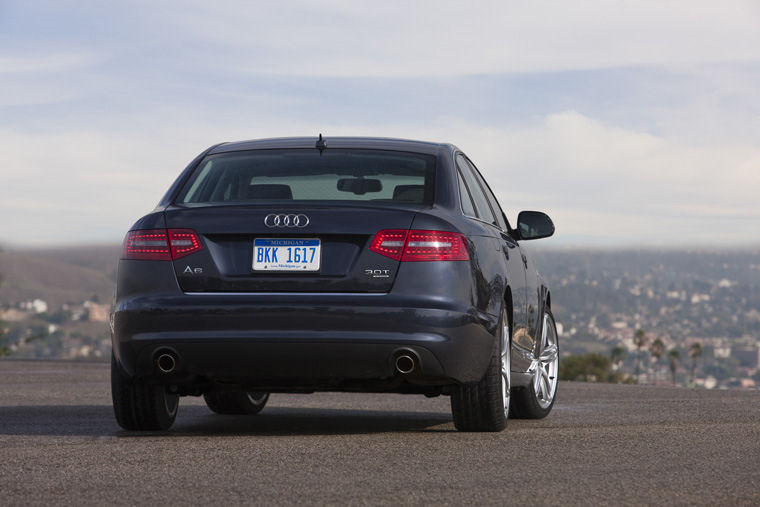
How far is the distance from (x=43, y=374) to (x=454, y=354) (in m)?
10.4

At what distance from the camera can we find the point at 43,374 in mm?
16281

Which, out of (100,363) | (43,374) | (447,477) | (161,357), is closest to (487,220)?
(161,357)

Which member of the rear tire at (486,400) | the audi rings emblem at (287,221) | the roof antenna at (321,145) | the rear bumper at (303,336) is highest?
the roof antenna at (321,145)

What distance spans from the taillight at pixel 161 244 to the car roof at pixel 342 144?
108 cm

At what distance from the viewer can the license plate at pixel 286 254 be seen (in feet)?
22.9

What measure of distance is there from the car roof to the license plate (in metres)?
1.17

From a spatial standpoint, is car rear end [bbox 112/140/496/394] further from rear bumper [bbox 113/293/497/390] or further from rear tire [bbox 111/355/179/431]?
rear tire [bbox 111/355/179/431]

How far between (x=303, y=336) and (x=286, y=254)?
0.46m

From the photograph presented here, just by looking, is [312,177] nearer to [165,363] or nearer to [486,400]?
[165,363]

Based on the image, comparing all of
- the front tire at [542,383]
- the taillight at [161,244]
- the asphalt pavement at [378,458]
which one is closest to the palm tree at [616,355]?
the asphalt pavement at [378,458]

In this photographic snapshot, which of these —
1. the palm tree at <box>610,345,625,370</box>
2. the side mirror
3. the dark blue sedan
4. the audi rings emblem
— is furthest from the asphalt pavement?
the palm tree at <box>610,345,625,370</box>

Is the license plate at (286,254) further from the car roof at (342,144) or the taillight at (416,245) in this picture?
the car roof at (342,144)

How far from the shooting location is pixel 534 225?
9.38 meters

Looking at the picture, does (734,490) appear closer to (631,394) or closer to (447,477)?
(447,477)
